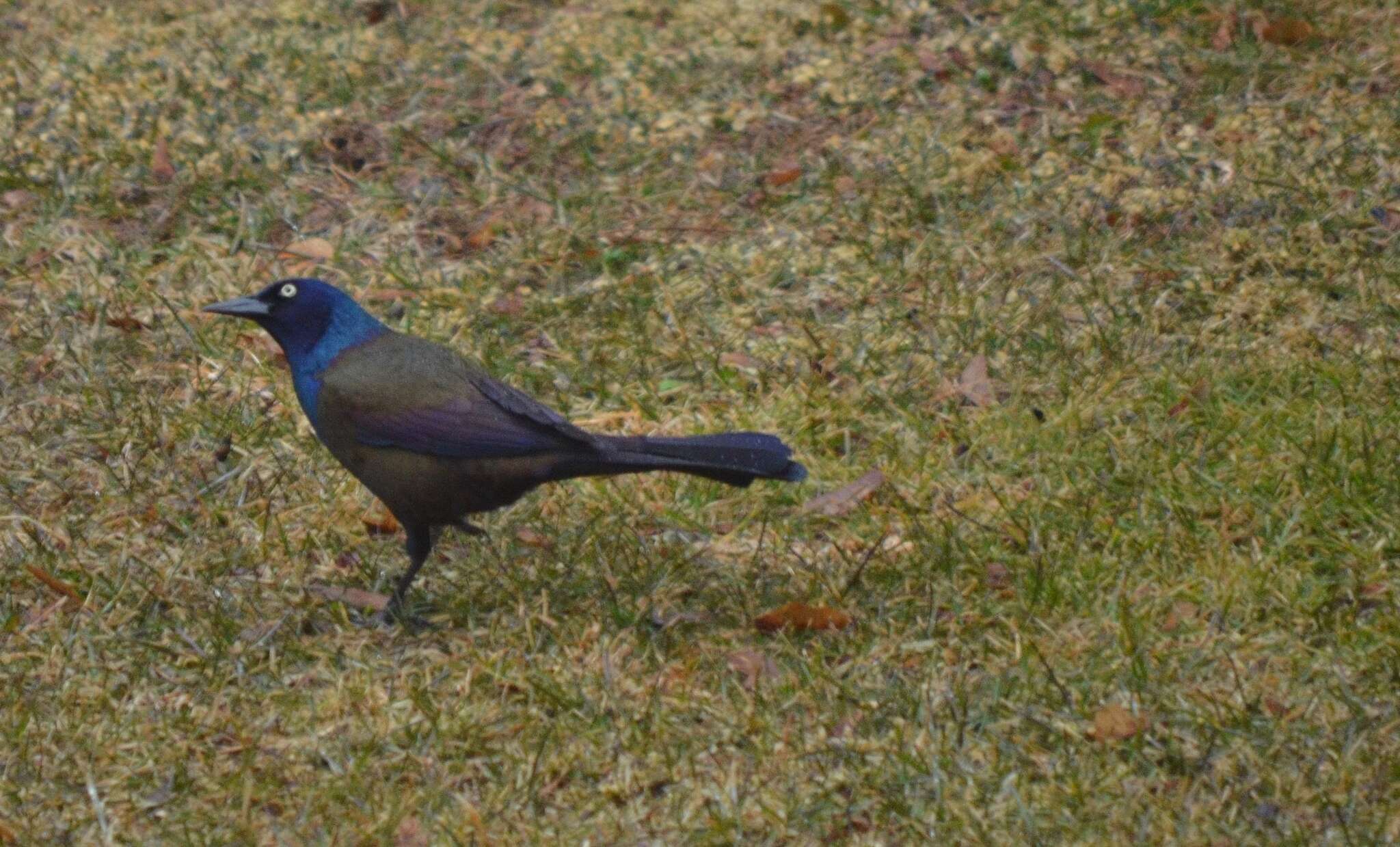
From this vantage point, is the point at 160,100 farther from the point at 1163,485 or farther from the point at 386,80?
the point at 1163,485

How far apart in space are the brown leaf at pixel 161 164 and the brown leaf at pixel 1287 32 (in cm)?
427

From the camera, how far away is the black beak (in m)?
4.91

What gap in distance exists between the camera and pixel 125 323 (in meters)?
6.20

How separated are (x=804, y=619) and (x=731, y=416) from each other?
3.95ft

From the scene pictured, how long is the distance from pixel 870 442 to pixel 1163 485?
0.92 meters

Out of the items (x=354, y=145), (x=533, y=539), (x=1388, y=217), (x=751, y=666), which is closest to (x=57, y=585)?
(x=533, y=539)

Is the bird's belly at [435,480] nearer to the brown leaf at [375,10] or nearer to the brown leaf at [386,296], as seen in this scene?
the brown leaf at [386,296]

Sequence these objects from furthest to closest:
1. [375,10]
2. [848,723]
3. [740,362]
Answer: [375,10] < [740,362] < [848,723]

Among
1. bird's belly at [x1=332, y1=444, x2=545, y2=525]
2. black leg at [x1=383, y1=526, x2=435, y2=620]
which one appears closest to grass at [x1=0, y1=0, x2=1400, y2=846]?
black leg at [x1=383, y1=526, x2=435, y2=620]

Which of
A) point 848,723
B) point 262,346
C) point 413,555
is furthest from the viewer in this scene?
point 262,346

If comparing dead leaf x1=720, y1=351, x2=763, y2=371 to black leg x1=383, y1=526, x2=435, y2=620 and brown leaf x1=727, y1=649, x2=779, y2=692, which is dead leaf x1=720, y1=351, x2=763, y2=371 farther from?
brown leaf x1=727, y1=649, x2=779, y2=692

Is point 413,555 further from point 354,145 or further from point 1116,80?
point 1116,80

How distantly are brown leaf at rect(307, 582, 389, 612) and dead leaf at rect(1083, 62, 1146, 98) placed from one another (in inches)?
149

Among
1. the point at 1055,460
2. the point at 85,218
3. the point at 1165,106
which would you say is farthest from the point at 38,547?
the point at 1165,106
